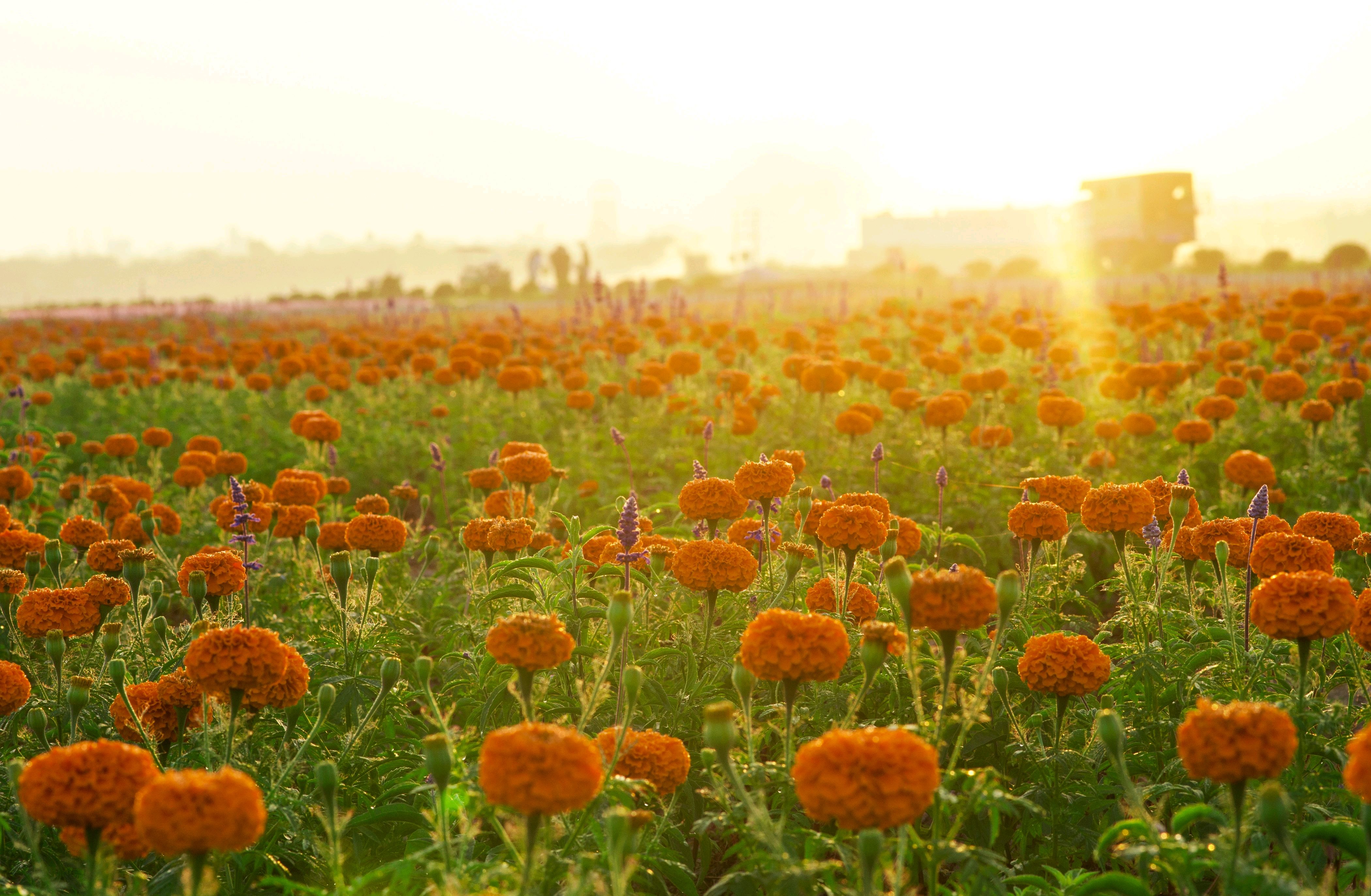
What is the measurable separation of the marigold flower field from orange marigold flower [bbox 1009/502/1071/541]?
12 mm

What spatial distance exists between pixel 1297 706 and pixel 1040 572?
4.49 ft

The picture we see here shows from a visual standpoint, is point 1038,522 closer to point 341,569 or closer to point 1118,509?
point 1118,509

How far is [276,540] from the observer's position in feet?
16.2

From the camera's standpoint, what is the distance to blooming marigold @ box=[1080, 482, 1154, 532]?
295 centimetres

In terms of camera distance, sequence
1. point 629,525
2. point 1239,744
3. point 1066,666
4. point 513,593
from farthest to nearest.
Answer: point 513,593 < point 629,525 < point 1066,666 < point 1239,744

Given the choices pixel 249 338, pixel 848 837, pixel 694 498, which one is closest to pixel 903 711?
pixel 848 837

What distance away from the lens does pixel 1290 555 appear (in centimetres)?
269

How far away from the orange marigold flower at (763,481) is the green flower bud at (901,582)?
0.98 metres

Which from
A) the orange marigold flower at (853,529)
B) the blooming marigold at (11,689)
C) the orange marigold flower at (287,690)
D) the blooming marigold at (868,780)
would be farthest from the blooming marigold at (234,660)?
the orange marigold flower at (853,529)

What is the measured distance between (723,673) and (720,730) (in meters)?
1.23

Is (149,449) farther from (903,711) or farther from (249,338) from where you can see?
(249,338)

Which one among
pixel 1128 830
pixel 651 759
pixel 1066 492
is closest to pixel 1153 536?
pixel 1066 492

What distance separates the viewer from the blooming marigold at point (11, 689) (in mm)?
2404

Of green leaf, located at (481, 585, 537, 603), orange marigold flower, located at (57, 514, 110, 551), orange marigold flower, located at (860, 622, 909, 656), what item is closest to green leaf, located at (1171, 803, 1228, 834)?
orange marigold flower, located at (860, 622, 909, 656)
